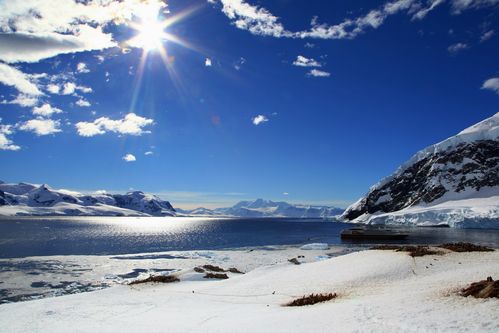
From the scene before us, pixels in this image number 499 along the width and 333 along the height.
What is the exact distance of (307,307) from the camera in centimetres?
1514

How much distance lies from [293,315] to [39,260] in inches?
1999

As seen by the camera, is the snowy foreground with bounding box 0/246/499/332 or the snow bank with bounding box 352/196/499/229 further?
the snow bank with bounding box 352/196/499/229

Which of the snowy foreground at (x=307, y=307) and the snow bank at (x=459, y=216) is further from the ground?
the snow bank at (x=459, y=216)

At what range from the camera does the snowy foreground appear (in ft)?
36.8

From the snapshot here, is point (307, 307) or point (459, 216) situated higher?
point (459, 216)

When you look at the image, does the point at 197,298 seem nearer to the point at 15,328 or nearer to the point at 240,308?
the point at 240,308

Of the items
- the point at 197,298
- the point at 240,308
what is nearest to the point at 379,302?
the point at 240,308

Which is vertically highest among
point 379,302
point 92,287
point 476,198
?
point 476,198

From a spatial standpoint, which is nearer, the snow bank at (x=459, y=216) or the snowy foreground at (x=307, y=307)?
the snowy foreground at (x=307, y=307)

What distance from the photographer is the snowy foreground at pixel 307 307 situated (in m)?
11.2

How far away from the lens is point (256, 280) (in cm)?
2461

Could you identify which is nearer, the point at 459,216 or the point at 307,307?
the point at 307,307

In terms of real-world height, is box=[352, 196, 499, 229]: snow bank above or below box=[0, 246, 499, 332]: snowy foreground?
above

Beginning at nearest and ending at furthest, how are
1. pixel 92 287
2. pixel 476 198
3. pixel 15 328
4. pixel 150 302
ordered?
pixel 15 328 < pixel 150 302 < pixel 92 287 < pixel 476 198
